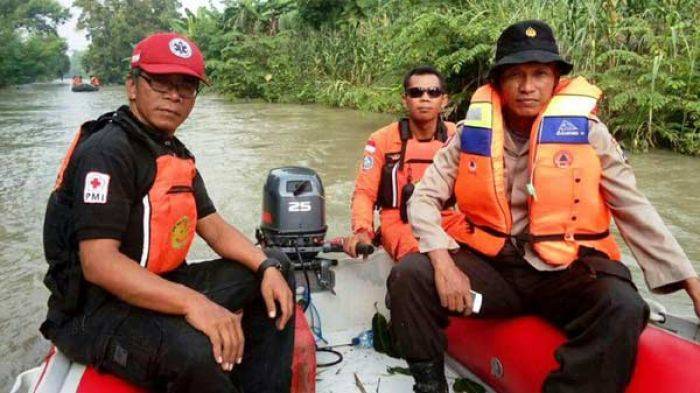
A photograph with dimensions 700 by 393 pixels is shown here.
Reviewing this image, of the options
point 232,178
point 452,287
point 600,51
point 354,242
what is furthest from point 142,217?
point 600,51

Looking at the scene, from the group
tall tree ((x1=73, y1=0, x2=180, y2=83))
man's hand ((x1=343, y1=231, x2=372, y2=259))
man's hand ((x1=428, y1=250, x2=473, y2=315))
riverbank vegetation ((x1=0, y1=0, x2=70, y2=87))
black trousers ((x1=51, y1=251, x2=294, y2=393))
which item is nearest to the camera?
black trousers ((x1=51, y1=251, x2=294, y2=393))

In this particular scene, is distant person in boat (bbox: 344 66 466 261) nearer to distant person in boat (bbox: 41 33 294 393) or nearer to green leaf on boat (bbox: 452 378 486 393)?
green leaf on boat (bbox: 452 378 486 393)

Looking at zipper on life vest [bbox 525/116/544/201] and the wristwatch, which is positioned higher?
zipper on life vest [bbox 525/116/544/201]

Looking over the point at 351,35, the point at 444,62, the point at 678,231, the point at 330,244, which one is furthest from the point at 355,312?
the point at 351,35

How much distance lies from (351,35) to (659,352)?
16.5m

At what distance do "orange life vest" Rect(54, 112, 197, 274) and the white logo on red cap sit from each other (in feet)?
0.79

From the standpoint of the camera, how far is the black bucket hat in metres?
2.14

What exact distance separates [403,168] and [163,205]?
173 centimetres

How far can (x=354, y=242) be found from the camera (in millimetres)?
3119

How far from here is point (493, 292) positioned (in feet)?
7.09

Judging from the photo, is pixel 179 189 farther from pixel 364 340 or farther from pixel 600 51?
pixel 600 51

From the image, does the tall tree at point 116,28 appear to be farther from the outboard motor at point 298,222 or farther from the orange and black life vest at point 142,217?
the orange and black life vest at point 142,217

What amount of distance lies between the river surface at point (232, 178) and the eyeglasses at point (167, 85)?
2071 mm

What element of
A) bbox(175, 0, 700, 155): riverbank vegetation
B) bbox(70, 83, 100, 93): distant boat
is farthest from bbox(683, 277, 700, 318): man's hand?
bbox(70, 83, 100, 93): distant boat
